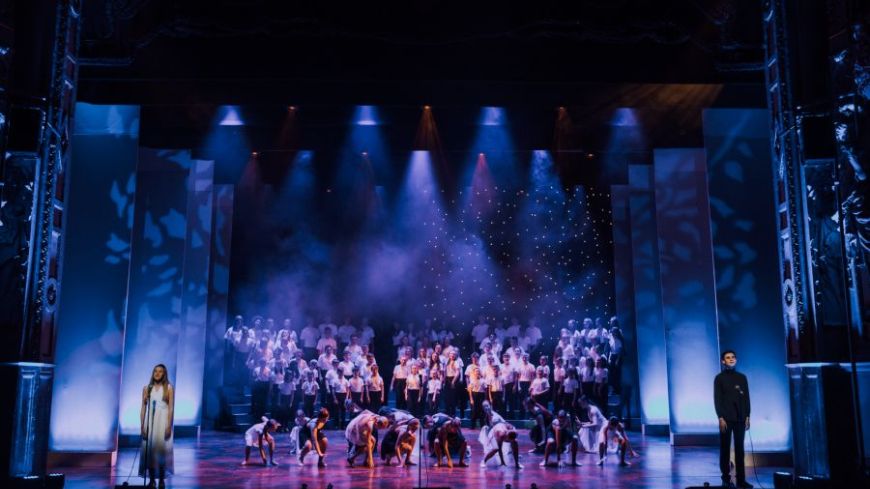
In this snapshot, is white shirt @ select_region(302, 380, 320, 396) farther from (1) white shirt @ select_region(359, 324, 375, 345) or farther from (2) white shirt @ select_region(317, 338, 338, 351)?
(1) white shirt @ select_region(359, 324, 375, 345)

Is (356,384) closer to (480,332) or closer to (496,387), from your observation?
(496,387)

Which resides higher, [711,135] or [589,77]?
[589,77]

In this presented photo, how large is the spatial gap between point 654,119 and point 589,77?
249cm

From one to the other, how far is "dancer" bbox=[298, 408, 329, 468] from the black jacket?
4.68 meters

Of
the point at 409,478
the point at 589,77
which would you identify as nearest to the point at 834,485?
the point at 409,478

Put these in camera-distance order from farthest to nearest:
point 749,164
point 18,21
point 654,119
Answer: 1. point 654,119
2. point 749,164
3. point 18,21

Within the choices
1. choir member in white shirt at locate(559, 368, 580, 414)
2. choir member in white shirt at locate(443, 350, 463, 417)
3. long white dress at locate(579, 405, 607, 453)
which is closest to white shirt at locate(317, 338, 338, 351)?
choir member in white shirt at locate(443, 350, 463, 417)

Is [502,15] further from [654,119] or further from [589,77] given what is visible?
[654,119]

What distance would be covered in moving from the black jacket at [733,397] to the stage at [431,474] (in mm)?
831

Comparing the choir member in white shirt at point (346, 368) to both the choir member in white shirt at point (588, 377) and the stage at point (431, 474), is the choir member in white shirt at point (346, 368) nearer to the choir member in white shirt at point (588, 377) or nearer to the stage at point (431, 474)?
the stage at point (431, 474)

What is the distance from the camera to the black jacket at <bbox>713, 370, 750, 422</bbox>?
22.9 ft

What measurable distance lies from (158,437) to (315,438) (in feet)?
8.06

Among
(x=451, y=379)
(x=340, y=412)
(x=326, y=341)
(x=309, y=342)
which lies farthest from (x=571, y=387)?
(x=309, y=342)

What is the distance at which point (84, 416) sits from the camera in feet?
29.3
